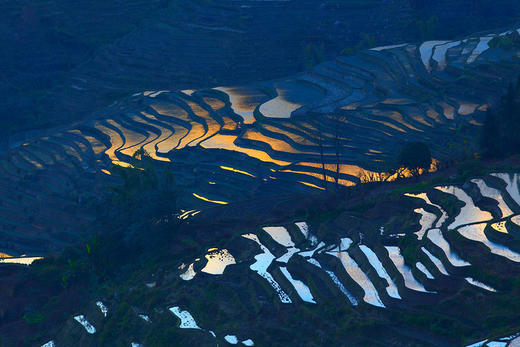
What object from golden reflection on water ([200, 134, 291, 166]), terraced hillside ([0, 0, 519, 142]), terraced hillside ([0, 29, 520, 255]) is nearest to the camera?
terraced hillside ([0, 29, 520, 255])

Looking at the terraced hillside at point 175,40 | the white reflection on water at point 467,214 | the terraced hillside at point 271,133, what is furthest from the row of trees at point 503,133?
the terraced hillside at point 175,40

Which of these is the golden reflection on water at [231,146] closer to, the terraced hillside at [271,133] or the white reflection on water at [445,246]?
the terraced hillside at [271,133]

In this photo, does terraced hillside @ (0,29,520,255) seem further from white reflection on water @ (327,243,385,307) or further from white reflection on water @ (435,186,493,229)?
white reflection on water @ (327,243,385,307)

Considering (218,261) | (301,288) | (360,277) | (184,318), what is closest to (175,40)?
(218,261)

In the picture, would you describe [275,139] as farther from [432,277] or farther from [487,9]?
[487,9]

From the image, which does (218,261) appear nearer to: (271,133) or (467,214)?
(467,214)

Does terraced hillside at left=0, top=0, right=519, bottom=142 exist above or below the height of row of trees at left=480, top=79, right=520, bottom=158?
below

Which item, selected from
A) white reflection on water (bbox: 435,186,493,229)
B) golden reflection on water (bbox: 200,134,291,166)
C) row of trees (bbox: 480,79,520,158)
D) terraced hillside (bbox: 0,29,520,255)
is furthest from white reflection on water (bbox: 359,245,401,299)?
golden reflection on water (bbox: 200,134,291,166)
